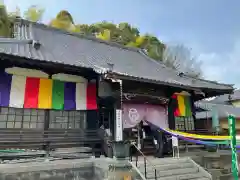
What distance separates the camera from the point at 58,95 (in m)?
9.15

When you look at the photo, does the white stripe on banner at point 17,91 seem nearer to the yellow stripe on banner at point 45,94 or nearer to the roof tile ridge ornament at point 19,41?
the yellow stripe on banner at point 45,94

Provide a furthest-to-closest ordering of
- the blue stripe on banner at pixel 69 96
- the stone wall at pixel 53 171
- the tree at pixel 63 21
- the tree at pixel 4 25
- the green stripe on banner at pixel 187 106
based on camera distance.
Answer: the tree at pixel 63 21
the tree at pixel 4 25
the green stripe on banner at pixel 187 106
the blue stripe on banner at pixel 69 96
the stone wall at pixel 53 171

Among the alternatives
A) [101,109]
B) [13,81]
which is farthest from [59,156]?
[13,81]

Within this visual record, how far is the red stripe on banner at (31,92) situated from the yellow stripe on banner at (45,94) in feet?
0.50

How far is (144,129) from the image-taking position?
13547mm

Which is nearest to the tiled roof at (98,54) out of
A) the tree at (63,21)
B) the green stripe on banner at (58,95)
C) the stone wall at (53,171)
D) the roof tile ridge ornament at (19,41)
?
the roof tile ridge ornament at (19,41)

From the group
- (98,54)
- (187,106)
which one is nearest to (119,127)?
(187,106)

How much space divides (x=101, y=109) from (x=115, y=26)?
30103 millimetres

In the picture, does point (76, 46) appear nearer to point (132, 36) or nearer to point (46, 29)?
point (46, 29)

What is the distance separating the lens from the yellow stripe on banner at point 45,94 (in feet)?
28.6

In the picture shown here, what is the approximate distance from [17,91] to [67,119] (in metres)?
2.41

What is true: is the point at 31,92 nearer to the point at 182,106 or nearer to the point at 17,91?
the point at 17,91

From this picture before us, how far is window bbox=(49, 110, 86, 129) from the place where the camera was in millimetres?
9266

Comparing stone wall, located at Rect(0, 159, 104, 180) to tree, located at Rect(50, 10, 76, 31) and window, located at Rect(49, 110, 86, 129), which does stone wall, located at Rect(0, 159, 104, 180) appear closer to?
window, located at Rect(49, 110, 86, 129)
